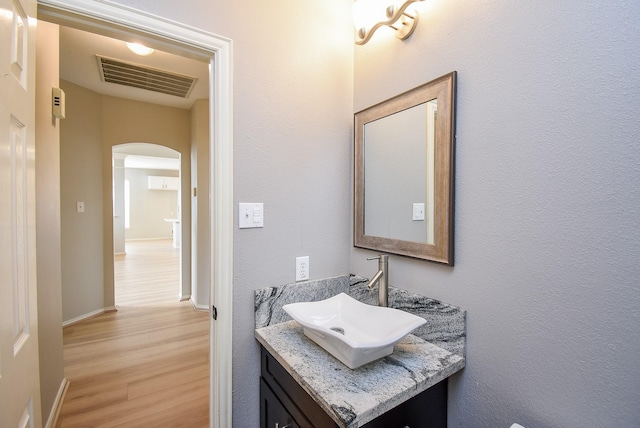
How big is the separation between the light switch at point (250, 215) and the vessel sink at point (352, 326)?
37 cm

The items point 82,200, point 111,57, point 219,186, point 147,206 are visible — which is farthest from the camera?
point 147,206

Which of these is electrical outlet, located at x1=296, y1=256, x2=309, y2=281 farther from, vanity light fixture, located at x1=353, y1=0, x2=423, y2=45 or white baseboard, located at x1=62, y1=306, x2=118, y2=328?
white baseboard, located at x1=62, y1=306, x2=118, y2=328

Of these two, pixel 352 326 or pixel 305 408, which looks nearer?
pixel 305 408

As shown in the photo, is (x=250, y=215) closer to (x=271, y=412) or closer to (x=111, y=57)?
(x=271, y=412)

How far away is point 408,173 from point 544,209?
1.71ft

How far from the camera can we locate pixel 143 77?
2.80 metres

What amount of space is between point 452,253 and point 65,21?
156cm

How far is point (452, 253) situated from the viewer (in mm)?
1059

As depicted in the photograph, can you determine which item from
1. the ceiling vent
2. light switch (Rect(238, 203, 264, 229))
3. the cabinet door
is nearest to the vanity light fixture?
light switch (Rect(238, 203, 264, 229))

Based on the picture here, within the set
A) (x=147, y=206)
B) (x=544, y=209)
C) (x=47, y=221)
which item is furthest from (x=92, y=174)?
(x=147, y=206)

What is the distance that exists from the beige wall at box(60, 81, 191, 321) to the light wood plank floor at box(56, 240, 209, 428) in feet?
1.20

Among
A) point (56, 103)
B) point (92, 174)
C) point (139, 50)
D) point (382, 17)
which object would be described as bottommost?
point (92, 174)

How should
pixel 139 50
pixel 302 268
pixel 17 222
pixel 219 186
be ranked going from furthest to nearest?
pixel 139 50 < pixel 302 268 < pixel 219 186 < pixel 17 222

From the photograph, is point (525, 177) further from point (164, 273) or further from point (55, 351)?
point (164, 273)
